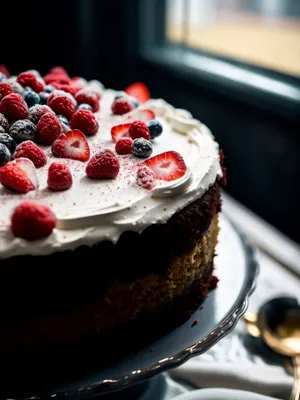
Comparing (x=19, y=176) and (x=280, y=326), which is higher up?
(x=19, y=176)

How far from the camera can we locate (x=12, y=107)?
1475 mm

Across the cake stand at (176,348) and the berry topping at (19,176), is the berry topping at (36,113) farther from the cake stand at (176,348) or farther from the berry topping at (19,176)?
the cake stand at (176,348)

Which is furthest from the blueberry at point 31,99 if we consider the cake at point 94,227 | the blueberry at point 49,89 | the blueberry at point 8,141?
the blueberry at point 8,141

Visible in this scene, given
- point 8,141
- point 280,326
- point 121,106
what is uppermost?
point 8,141

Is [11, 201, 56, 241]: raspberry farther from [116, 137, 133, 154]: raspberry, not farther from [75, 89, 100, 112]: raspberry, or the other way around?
[75, 89, 100, 112]: raspberry

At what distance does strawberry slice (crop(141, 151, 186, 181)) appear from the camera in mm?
1331

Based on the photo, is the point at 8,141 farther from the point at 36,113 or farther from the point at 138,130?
the point at 138,130

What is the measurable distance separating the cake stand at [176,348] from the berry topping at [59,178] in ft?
1.39

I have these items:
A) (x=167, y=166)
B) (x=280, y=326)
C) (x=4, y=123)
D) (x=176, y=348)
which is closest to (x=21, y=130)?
(x=4, y=123)

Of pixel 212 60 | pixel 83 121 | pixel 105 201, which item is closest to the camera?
pixel 105 201

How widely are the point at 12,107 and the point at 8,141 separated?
0.47ft

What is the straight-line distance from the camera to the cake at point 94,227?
113 centimetres

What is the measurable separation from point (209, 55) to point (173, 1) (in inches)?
20.8

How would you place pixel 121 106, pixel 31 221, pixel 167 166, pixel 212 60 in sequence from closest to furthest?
pixel 31 221 → pixel 167 166 → pixel 121 106 → pixel 212 60
